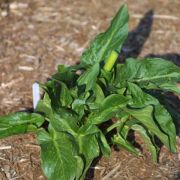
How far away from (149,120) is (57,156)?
42 centimetres

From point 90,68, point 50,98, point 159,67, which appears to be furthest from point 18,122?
point 159,67

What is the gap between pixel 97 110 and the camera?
2391 millimetres

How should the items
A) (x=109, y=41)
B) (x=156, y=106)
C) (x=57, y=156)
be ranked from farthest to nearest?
(x=109, y=41) → (x=156, y=106) → (x=57, y=156)

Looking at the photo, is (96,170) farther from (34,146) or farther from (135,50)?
(135,50)

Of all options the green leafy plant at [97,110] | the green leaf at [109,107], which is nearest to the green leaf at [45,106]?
the green leafy plant at [97,110]

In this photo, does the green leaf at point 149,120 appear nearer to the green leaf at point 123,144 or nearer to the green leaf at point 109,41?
the green leaf at point 123,144

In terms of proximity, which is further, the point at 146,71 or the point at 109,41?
the point at 109,41

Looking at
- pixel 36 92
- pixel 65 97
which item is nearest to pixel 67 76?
pixel 65 97

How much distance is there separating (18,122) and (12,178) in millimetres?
255

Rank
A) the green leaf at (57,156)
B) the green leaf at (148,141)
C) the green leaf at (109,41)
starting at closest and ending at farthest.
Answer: the green leaf at (57,156) → the green leaf at (148,141) → the green leaf at (109,41)

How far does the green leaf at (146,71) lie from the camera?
2.47 meters

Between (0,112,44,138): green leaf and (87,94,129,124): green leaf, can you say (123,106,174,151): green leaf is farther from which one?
(0,112,44,138): green leaf

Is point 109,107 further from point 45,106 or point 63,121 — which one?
point 45,106

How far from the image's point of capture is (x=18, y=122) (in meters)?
2.46
